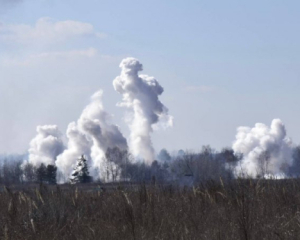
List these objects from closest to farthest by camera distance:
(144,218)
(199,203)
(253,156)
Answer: (144,218) < (199,203) < (253,156)

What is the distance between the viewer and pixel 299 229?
42.9ft

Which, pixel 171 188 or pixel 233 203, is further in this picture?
pixel 171 188

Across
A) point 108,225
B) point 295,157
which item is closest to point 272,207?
point 108,225

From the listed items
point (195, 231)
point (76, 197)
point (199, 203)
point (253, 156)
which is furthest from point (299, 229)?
point (253, 156)

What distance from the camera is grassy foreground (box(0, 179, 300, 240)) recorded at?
13203 mm

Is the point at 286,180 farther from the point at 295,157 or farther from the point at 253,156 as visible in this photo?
the point at 295,157

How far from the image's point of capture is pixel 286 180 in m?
22.2

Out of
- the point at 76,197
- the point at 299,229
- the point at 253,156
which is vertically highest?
the point at 253,156

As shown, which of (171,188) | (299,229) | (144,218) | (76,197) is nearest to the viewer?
(299,229)

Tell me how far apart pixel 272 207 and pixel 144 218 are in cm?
350

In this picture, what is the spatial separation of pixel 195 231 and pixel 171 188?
7957mm

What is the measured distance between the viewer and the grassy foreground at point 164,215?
43.3 ft

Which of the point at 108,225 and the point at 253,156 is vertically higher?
the point at 253,156

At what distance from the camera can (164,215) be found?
1578cm
